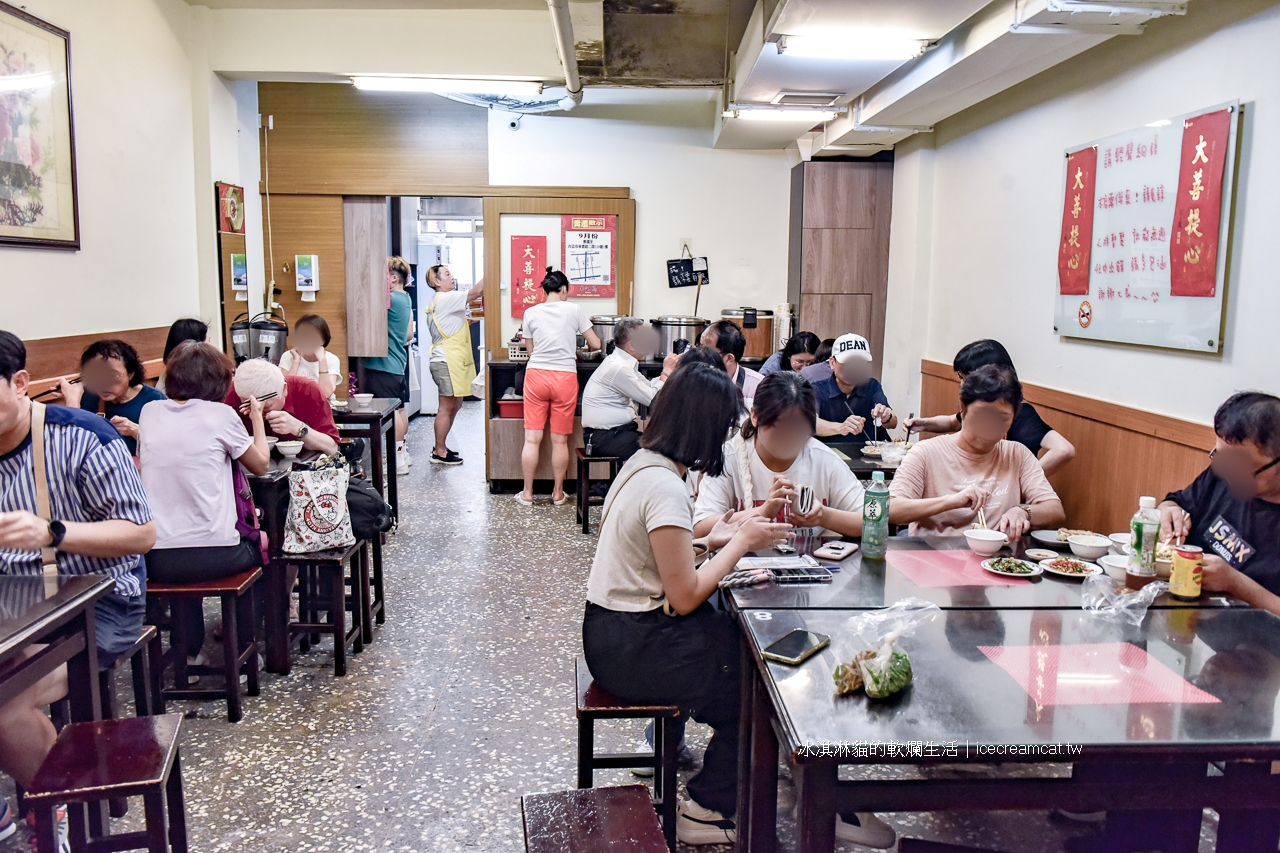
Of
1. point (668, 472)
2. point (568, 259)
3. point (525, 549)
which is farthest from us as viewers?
point (568, 259)

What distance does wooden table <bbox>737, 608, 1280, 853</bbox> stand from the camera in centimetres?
146

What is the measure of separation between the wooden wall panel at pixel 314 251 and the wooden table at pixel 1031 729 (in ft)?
20.8

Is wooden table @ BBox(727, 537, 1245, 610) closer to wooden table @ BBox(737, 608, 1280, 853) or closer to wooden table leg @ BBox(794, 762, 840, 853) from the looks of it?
wooden table @ BBox(737, 608, 1280, 853)

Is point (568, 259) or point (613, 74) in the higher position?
point (613, 74)

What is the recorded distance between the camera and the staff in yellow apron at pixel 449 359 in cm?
779

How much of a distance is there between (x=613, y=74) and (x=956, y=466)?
427 cm

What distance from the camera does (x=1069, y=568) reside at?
241cm

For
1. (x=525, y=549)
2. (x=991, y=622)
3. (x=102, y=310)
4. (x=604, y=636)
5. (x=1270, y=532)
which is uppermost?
(x=102, y=310)

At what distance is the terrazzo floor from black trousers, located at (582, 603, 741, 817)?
1.70 feet

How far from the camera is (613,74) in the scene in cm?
619

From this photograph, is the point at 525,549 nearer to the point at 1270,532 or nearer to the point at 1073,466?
the point at 1073,466

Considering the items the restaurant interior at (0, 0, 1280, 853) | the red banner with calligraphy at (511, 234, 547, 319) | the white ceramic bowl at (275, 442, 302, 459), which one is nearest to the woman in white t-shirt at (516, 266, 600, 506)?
the restaurant interior at (0, 0, 1280, 853)

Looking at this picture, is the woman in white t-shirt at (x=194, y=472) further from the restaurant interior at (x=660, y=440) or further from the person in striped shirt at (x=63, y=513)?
the person in striped shirt at (x=63, y=513)

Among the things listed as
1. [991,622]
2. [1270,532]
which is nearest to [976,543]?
[991,622]
